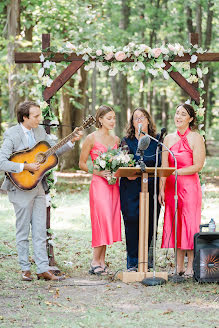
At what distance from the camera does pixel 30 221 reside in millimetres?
7398

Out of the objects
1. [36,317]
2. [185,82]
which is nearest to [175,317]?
[36,317]

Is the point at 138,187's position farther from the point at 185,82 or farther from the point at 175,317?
the point at 175,317

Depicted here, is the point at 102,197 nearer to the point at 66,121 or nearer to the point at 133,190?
the point at 133,190

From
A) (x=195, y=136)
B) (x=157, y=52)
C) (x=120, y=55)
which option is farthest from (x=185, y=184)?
(x=120, y=55)

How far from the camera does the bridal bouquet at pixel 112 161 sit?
7159 millimetres

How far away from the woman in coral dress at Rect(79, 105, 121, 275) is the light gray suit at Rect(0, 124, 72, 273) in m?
0.48

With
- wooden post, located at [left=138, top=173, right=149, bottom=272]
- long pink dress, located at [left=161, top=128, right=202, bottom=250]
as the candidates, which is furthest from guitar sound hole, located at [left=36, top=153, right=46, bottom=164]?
long pink dress, located at [left=161, top=128, right=202, bottom=250]

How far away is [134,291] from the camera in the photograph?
6746 mm

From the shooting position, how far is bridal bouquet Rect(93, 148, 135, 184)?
7.16 meters

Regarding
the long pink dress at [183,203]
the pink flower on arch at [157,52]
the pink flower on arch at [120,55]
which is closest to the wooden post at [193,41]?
the pink flower on arch at [157,52]

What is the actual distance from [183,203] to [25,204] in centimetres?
206

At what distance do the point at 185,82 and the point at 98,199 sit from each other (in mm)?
2074

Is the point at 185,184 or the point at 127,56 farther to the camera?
the point at 127,56

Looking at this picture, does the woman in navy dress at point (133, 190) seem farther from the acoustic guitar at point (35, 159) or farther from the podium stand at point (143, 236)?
the acoustic guitar at point (35, 159)
